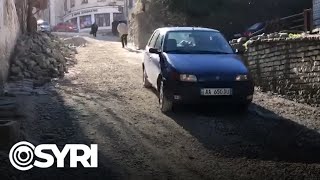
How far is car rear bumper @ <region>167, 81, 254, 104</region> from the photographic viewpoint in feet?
25.5

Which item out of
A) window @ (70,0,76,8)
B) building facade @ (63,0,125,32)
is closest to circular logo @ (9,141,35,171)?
building facade @ (63,0,125,32)

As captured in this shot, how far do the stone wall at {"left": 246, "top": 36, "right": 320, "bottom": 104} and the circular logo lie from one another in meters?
5.80

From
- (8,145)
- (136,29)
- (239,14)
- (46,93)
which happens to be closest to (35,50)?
(46,93)

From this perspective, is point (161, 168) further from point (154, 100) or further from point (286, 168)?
point (154, 100)

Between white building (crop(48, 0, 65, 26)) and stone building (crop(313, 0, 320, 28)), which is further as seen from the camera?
white building (crop(48, 0, 65, 26))

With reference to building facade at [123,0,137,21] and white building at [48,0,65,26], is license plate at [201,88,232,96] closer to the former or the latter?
building facade at [123,0,137,21]

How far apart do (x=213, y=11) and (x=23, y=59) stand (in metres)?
11.9

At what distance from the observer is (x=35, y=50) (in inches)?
576

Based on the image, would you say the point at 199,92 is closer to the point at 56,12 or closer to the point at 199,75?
the point at 199,75

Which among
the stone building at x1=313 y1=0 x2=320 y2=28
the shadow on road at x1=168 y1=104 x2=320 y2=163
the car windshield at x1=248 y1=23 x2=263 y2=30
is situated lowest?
the shadow on road at x1=168 y1=104 x2=320 y2=163

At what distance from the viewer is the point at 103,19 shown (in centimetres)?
5856

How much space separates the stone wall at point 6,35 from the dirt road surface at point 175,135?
1384mm

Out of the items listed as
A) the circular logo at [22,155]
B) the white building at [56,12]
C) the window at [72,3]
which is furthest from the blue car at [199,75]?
the white building at [56,12]

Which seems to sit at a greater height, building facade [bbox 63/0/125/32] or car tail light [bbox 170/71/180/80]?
building facade [bbox 63/0/125/32]
